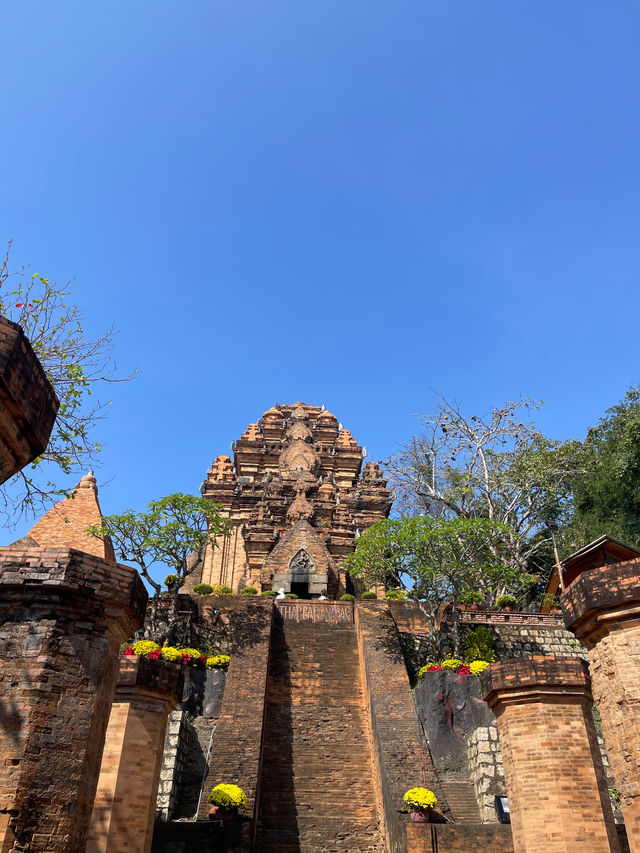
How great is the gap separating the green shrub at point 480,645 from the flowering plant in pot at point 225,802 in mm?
10411

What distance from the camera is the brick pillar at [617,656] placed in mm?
5938

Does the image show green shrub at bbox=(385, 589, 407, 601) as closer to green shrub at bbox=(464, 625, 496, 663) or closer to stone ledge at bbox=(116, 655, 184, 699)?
green shrub at bbox=(464, 625, 496, 663)

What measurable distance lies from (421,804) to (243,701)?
569 cm

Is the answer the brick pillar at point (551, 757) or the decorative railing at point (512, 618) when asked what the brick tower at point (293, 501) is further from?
the brick pillar at point (551, 757)

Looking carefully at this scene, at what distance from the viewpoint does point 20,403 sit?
5.02 metres

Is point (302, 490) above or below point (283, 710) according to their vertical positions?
above

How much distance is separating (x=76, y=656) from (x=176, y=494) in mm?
17779

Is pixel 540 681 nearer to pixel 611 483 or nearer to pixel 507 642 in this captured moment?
pixel 507 642

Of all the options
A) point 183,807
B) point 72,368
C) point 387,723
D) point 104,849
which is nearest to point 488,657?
point 387,723

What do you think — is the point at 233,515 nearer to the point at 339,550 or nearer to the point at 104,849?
the point at 339,550

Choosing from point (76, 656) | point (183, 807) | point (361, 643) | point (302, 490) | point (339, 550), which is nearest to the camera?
point (76, 656)

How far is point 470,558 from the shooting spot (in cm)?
2286

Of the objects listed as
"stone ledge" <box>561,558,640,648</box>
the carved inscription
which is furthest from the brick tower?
"stone ledge" <box>561,558,640,648</box>

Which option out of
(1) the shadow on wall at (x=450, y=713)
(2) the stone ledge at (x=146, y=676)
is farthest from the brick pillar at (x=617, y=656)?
(1) the shadow on wall at (x=450, y=713)
